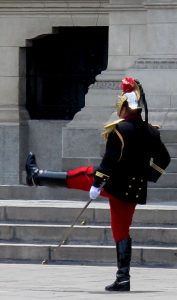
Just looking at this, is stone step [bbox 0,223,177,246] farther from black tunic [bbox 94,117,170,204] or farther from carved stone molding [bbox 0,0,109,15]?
carved stone molding [bbox 0,0,109,15]

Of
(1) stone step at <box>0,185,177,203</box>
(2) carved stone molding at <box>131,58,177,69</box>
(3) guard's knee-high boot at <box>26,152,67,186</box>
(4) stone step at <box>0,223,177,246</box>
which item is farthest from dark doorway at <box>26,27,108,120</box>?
(3) guard's knee-high boot at <box>26,152,67,186</box>

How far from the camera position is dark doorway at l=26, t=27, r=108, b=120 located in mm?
24469

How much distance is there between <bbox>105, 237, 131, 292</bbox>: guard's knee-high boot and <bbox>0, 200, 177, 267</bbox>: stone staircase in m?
2.22

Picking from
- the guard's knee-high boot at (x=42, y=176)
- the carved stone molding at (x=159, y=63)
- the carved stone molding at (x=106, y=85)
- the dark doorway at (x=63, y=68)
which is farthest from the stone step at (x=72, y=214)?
the dark doorway at (x=63, y=68)

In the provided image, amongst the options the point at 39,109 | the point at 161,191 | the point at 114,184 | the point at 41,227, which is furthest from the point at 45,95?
the point at 114,184

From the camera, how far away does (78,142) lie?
21359 millimetres

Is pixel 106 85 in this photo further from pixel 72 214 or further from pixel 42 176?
pixel 42 176

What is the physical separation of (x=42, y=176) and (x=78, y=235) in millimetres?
2356

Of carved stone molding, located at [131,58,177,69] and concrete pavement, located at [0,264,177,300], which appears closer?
concrete pavement, located at [0,264,177,300]

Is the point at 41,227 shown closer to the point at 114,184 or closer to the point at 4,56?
the point at 114,184

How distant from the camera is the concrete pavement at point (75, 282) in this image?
39.5 ft

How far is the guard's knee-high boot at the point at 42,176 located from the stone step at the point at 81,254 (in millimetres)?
1734

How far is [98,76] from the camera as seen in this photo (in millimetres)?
22422

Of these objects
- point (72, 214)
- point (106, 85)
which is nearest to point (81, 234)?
point (72, 214)
